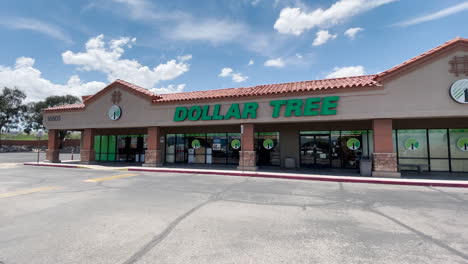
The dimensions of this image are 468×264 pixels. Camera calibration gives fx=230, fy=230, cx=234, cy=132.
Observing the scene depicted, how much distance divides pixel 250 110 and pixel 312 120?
3.89m

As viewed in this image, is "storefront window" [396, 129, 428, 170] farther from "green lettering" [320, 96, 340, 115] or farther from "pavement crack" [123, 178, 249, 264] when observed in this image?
"pavement crack" [123, 178, 249, 264]

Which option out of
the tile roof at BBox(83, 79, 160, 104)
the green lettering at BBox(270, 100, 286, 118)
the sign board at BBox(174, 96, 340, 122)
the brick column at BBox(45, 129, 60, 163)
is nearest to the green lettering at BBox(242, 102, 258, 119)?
the sign board at BBox(174, 96, 340, 122)

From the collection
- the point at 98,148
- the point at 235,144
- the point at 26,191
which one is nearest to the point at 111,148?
the point at 98,148

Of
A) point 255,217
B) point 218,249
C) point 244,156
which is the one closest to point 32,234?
point 218,249

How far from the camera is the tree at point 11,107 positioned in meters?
48.1

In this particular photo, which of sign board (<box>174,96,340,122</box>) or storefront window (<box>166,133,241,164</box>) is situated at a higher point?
sign board (<box>174,96,340,122</box>)

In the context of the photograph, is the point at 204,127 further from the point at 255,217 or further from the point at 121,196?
the point at 255,217

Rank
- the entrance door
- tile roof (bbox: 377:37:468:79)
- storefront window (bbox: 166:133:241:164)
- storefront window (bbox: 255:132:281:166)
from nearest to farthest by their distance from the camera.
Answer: tile roof (bbox: 377:37:468:79) < the entrance door < storefront window (bbox: 255:132:281:166) < storefront window (bbox: 166:133:241:164)

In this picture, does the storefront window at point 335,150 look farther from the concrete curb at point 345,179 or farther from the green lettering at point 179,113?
the green lettering at point 179,113

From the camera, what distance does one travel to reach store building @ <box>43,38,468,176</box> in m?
11.9

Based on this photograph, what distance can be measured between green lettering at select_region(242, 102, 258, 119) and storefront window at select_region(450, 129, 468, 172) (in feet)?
40.8

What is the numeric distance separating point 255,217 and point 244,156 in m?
9.40

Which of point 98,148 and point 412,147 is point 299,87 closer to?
point 412,147

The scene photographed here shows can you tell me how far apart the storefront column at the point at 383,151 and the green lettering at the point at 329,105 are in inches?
89.7
